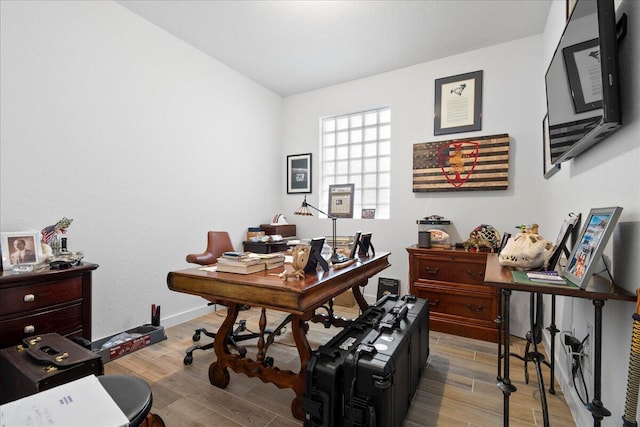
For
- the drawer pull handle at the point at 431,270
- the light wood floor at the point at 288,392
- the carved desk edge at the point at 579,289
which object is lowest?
the light wood floor at the point at 288,392

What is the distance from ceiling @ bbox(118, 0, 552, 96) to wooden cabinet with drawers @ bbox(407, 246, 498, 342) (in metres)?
2.28

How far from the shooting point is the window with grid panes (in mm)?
3992

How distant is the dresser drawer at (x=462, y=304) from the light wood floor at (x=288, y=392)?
10.5 inches

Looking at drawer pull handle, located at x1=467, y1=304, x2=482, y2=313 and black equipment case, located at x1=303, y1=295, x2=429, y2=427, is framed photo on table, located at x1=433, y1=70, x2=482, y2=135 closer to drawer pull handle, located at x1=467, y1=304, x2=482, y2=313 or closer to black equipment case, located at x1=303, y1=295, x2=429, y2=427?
drawer pull handle, located at x1=467, y1=304, x2=482, y2=313

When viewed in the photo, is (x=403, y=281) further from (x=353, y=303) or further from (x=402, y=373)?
(x=402, y=373)

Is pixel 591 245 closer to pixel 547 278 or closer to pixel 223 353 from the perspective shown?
pixel 547 278

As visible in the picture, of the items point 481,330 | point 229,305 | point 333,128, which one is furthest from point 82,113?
point 481,330

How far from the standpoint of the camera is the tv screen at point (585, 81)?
3.82 feet

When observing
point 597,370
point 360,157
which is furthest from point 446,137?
point 597,370

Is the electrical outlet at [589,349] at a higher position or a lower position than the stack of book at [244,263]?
lower

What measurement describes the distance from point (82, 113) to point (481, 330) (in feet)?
13.4

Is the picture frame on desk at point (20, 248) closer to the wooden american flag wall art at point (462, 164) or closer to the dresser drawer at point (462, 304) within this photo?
the dresser drawer at point (462, 304)

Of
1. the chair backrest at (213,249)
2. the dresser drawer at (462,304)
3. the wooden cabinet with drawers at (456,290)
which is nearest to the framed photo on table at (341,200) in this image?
the wooden cabinet with drawers at (456,290)

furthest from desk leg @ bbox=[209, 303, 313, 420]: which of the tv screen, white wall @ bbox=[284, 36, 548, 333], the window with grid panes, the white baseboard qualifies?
the window with grid panes
